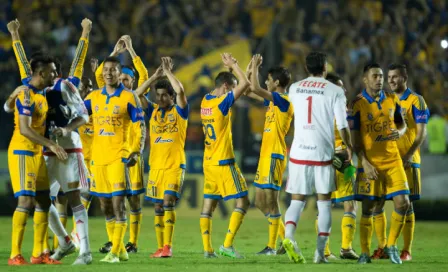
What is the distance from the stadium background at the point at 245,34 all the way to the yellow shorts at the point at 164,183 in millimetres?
7404

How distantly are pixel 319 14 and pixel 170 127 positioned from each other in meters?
12.1

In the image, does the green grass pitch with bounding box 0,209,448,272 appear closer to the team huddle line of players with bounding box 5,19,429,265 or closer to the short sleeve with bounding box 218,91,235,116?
the team huddle line of players with bounding box 5,19,429,265

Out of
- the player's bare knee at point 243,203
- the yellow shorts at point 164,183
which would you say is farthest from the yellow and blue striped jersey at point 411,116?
the yellow shorts at point 164,183

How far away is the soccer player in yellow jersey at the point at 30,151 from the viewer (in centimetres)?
916

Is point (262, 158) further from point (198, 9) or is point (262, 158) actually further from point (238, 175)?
point (198, 9)

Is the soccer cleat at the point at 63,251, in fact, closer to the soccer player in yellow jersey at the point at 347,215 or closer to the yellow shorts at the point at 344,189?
the soccer player in yellow jersey at the point at 347,215

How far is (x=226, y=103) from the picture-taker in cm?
1024

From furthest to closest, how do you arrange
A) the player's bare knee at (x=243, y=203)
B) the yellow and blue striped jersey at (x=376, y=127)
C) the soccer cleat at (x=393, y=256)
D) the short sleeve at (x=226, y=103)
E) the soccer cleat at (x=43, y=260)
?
the player's bare knee at (x=243, y=203) → the short sleeve at (x=226, y=103) → the yellow and blue striped jersey at (x=376, y=127) → the soccer cleat at (x=393, y=256) → the soccer cleat at (x=43, y=260)

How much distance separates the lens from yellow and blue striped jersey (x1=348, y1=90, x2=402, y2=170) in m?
9.85

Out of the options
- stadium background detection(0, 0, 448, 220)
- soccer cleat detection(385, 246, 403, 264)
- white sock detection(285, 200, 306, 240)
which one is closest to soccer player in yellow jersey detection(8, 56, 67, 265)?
white sock detection(285, 200, 306, 240)

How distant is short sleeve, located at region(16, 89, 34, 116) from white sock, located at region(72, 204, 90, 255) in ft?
3.99

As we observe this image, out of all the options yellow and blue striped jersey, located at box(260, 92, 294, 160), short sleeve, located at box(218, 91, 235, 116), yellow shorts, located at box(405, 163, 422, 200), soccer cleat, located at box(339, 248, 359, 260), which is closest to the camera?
short sleeve, located at box(218, 91, 235, 116)

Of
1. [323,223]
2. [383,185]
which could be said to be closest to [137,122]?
[323,223]

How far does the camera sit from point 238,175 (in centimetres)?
1040
